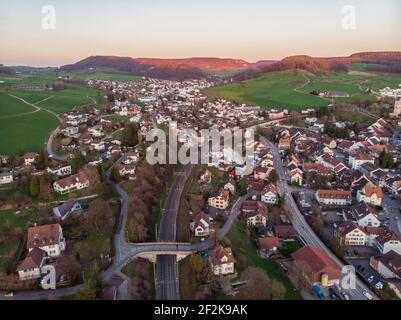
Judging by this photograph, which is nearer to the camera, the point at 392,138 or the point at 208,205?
the point at 208,205

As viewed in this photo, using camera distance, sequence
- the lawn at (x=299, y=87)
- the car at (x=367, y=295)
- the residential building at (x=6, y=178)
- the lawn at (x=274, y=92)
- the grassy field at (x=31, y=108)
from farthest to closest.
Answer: the lawn at (x=299, y=87)
the lawn at (x=274, y=92)
the grassy field at (x=31, y=108)
the residential building at (x=6, y=178)
the car at (x=367, y=295)

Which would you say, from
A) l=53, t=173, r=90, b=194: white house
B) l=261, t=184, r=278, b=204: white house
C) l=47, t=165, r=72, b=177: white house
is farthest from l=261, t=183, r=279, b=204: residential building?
l=47, t=165, r=72, b=177: white house

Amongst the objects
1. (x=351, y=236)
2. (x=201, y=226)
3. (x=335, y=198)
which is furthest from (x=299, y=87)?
(x=201, y=226)

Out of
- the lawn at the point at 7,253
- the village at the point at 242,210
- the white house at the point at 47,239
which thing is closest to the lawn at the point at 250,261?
the village at the point at 242,210

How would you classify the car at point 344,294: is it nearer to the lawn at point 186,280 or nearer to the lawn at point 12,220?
the lawn at point 186,280
